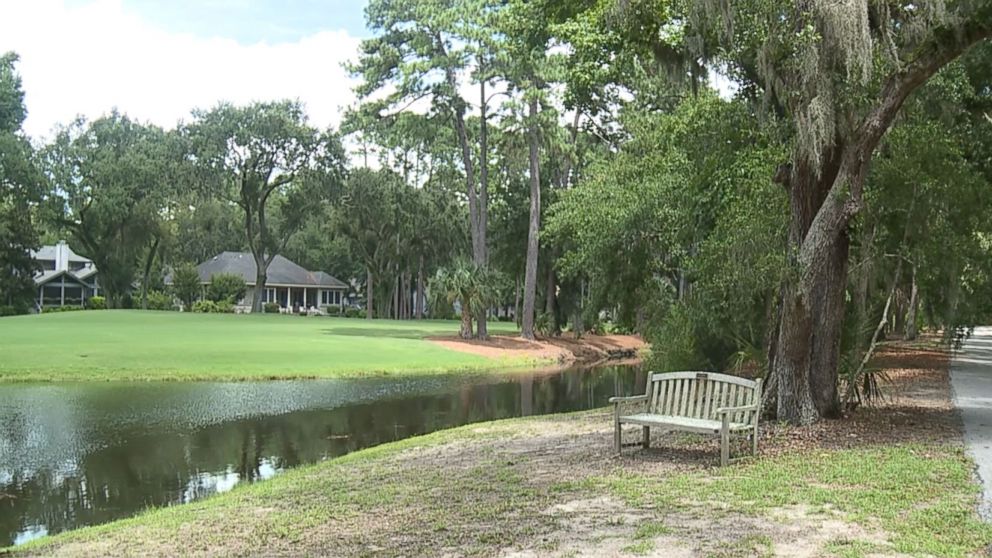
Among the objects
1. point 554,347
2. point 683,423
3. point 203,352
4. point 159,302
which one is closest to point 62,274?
point 159,302

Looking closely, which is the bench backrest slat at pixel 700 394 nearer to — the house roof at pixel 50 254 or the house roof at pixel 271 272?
the house roof at pixel 271 272

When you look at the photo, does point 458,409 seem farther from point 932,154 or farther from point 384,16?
point 384,16

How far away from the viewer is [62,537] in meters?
7.50

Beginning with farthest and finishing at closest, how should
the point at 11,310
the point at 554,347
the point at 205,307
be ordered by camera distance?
the point at 205,307, the point at 11,310, the point at 554,347

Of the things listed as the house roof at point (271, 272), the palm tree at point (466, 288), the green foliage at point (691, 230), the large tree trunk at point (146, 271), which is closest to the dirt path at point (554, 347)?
the palm tree at point (466, 288)

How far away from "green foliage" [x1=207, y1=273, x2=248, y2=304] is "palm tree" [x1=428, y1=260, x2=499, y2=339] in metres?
29.3

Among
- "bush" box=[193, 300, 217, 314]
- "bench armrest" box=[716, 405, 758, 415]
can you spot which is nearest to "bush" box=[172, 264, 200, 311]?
"bush" box=[193, 300, 217, 314]

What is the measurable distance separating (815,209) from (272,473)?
25.8 feet

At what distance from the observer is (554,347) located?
3681 cm

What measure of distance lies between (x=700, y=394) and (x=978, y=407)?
5718 mm

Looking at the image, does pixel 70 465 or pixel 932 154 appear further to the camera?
pixel 70 465

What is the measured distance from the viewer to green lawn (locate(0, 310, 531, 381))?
23.2m

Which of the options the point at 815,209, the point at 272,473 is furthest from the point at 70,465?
the point at 815,209

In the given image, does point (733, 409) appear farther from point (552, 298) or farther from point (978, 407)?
point (552, 298)
